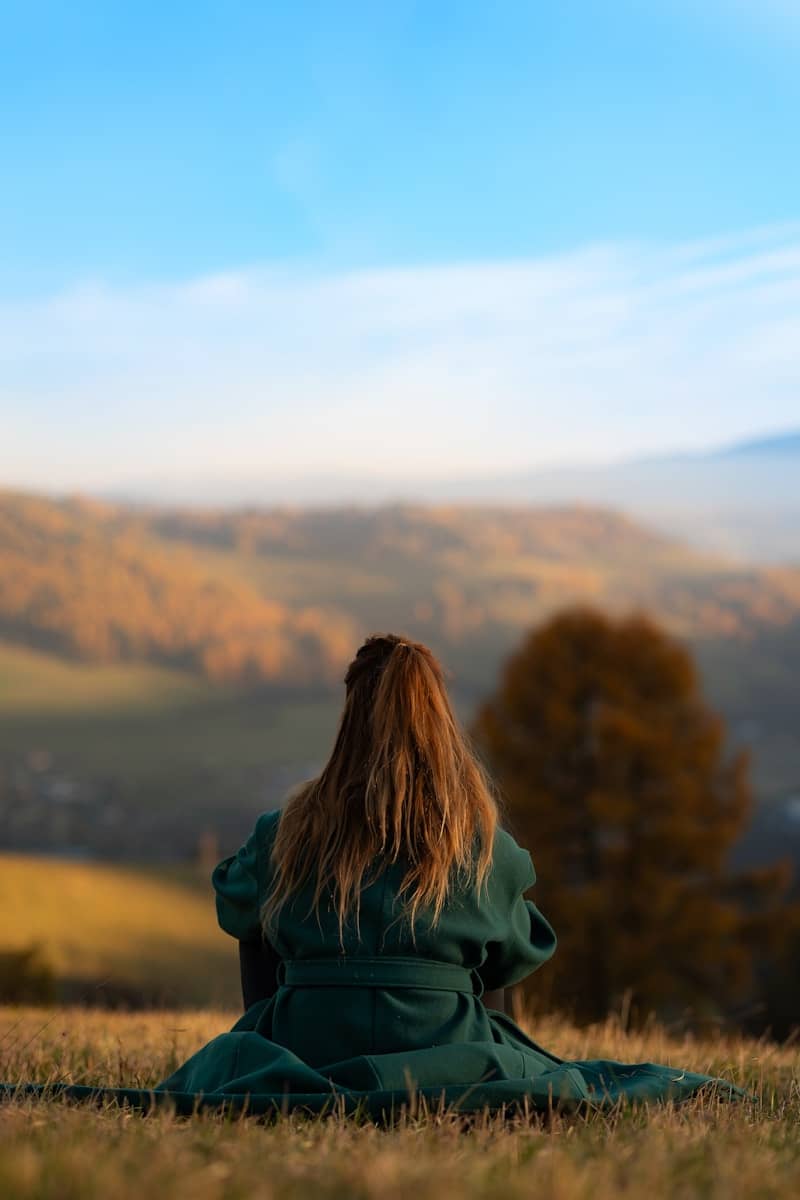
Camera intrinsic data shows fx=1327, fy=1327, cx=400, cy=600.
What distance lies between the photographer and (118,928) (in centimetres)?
4256

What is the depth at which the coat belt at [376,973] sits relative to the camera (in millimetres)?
4758

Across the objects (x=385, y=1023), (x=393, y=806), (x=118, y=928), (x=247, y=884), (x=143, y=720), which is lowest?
(x=118, y=928)

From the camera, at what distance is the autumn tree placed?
2952 centimetres

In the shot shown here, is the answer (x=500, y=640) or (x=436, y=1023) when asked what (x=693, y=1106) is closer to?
(x=436, y=1023)

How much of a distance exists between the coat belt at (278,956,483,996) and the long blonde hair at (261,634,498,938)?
0.56ft

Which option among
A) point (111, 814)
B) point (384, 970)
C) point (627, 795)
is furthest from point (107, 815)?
point (384, 970)

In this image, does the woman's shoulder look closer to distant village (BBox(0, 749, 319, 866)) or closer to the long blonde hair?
the long blonde hair

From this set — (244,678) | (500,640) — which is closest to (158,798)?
(244,678)

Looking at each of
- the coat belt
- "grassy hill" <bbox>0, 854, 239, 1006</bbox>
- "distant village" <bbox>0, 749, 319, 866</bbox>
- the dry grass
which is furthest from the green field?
the dry grass

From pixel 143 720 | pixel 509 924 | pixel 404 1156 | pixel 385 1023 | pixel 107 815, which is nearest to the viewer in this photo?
pixel 404 1156

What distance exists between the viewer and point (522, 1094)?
448cm

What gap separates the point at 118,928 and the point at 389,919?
40.0 metres

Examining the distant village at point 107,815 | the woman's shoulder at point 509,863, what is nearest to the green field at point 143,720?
the distant village at point 107,815

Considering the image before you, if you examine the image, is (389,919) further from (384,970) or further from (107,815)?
(107,815)
